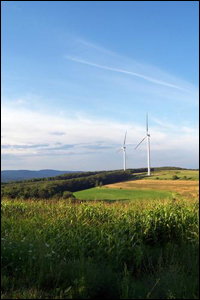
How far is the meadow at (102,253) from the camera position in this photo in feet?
14.8

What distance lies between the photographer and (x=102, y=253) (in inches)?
231

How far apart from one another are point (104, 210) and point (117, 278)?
378cm

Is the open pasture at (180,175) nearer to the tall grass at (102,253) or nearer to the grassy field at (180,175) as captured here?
the grassy field at (180,175)

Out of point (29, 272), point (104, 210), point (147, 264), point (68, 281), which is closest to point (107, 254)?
point (147, 264)

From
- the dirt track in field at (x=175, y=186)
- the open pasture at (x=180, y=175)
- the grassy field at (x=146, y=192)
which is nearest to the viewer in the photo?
the dirt track in field at (x=175, y=186)

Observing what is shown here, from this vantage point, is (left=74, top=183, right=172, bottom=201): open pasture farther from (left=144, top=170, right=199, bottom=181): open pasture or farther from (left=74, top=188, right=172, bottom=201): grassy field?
(left=144, top=170, right=199, bottom=181): open pasture

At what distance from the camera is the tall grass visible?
14.8ft

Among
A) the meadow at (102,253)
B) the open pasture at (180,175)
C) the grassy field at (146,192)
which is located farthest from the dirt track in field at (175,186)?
the meadow at (102,253)

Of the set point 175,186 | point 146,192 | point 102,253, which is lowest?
point 102,253

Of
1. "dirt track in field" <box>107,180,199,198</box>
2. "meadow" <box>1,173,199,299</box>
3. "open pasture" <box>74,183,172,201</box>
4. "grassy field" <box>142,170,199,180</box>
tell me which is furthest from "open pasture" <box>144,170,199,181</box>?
"meadow" <box>1,173,199,299</box>

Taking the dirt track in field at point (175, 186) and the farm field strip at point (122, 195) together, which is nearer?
the dirt track in field at point (175, 186)

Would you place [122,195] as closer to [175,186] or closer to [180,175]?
[175,186]

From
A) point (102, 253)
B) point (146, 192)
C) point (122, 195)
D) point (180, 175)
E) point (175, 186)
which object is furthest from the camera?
point (180, 175)

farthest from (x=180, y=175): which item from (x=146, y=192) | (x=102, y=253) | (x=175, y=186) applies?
(x=102, y=253)
